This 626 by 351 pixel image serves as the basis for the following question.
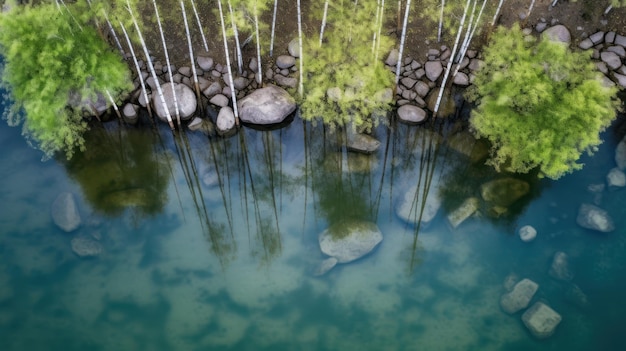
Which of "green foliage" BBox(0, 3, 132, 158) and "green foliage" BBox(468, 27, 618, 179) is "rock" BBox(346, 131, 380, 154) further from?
"green foliage" BBox(0, 3, 132, 158)

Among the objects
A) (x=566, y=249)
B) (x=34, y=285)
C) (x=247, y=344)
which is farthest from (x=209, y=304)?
(x=566, y=249)

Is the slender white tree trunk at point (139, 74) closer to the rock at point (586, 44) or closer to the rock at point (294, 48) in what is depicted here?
the rock at point (294, 48)

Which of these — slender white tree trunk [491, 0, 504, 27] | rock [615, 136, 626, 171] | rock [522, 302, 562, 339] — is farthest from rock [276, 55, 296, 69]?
rock [615, 136, 626, 171]

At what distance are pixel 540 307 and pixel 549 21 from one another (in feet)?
40.8

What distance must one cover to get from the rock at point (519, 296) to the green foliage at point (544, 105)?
13.8 feet

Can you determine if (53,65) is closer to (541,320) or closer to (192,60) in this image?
(192,60)

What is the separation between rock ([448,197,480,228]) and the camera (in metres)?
21.1

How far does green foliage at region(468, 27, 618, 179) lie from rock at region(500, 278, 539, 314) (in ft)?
13.8

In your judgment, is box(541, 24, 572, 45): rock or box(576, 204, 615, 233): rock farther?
box(541, 24, 572, 45): rock

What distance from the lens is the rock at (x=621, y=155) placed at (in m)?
22.2

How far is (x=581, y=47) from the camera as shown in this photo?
918 inches

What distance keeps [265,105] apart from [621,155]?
48.9 ft

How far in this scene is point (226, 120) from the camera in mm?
22984

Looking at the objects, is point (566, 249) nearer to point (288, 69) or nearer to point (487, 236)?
point (487, 236)
